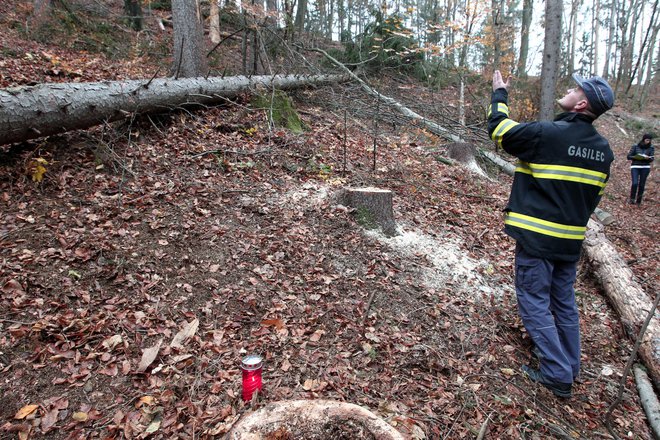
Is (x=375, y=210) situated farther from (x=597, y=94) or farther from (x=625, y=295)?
(x=625, y=295)

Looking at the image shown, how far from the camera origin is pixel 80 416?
2453 mm

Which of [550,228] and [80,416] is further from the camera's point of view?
[550,228]

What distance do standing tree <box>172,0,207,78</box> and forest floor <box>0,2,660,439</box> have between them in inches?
68.0

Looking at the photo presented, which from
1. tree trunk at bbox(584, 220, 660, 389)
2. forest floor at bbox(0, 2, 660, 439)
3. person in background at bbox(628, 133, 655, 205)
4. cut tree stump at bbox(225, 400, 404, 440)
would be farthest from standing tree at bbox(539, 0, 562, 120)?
cut tree stump at bbox(225, 400, 404, 440)

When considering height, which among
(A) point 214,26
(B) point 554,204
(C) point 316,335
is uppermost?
(A) point 214,26

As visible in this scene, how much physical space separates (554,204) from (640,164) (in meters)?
9.41

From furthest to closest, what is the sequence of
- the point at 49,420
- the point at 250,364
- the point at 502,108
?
the point at 502,108, the point at 250,364, the point at 49,420

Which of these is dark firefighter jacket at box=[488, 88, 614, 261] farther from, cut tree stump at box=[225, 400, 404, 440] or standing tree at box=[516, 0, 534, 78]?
standing tree at box=[516, 0, 534, 78]

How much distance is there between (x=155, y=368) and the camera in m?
2.82

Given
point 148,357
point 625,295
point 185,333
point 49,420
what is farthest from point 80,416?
point 625,295

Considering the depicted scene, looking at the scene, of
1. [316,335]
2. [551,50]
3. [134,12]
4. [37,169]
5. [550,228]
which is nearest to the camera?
[550,228]

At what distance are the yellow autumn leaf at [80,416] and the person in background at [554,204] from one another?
349 centimetres

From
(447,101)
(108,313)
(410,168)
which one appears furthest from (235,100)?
(447,101)

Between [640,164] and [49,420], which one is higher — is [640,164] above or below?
above
